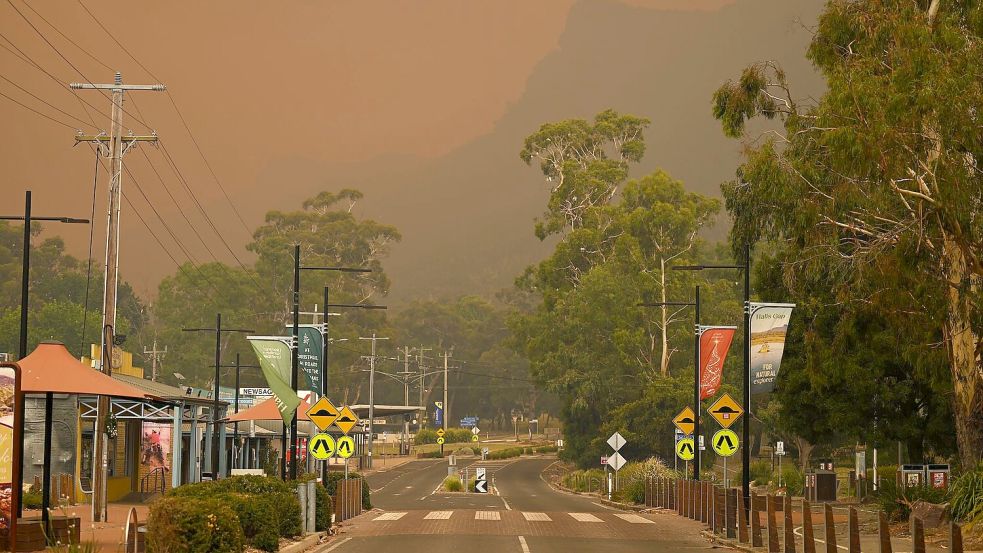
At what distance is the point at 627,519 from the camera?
38906mm

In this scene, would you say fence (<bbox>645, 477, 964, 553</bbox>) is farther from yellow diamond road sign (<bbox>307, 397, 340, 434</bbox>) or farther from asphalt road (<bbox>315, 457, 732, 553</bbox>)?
yellow diamond road sign (<bbox>307, 397, 340, 434</bbox>)

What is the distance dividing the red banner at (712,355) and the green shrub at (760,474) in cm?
2863

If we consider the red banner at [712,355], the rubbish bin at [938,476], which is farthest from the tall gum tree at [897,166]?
the red banner at [712,355]

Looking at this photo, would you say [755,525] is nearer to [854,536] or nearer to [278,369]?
[854,536]

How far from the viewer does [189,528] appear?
19.4 metres

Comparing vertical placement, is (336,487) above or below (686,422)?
below

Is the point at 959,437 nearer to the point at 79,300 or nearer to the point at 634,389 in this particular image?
the point at 634,389

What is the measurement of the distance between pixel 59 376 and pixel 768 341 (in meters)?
17.7

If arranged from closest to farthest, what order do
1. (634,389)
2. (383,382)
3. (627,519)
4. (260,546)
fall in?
(260,546)
(627,519)
(634,389)
(383,382)

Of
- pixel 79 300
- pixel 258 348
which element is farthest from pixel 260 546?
pixel 79 300

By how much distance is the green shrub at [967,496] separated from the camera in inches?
1040

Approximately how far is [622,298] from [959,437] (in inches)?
2180

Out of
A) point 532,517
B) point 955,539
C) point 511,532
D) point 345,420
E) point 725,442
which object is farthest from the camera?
point 532,517

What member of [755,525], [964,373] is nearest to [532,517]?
[755,525]
